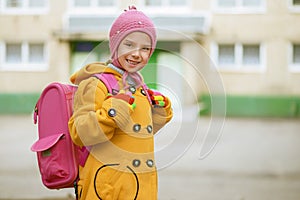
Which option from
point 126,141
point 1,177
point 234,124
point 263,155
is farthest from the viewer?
point 234,124

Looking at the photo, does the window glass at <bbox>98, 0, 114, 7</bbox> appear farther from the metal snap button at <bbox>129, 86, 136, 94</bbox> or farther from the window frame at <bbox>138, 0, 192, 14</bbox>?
the metal snap button at <bbox>129, 86, 136, 94</bbox>

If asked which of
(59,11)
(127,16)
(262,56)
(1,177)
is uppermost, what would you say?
(59,11)

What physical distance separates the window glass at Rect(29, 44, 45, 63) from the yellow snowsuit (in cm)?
1057

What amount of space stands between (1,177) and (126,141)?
11.4 ft

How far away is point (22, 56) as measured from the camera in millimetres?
12031

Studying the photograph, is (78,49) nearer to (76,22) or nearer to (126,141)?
(76,22)

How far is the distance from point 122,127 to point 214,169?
4.09m

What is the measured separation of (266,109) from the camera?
11.3 m

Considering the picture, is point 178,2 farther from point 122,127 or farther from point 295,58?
point 122,127

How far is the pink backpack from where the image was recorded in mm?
1581

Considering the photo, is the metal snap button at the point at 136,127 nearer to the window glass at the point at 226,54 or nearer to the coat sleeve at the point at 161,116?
the coat sleeve at the point at 161,116

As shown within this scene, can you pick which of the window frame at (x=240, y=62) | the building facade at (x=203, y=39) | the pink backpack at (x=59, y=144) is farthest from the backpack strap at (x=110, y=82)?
the window frame at (x=240, y=62)

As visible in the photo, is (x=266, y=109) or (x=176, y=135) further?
(x=266, y=109)

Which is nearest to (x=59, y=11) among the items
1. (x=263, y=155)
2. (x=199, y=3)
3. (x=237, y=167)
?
(x=199, y=3)
